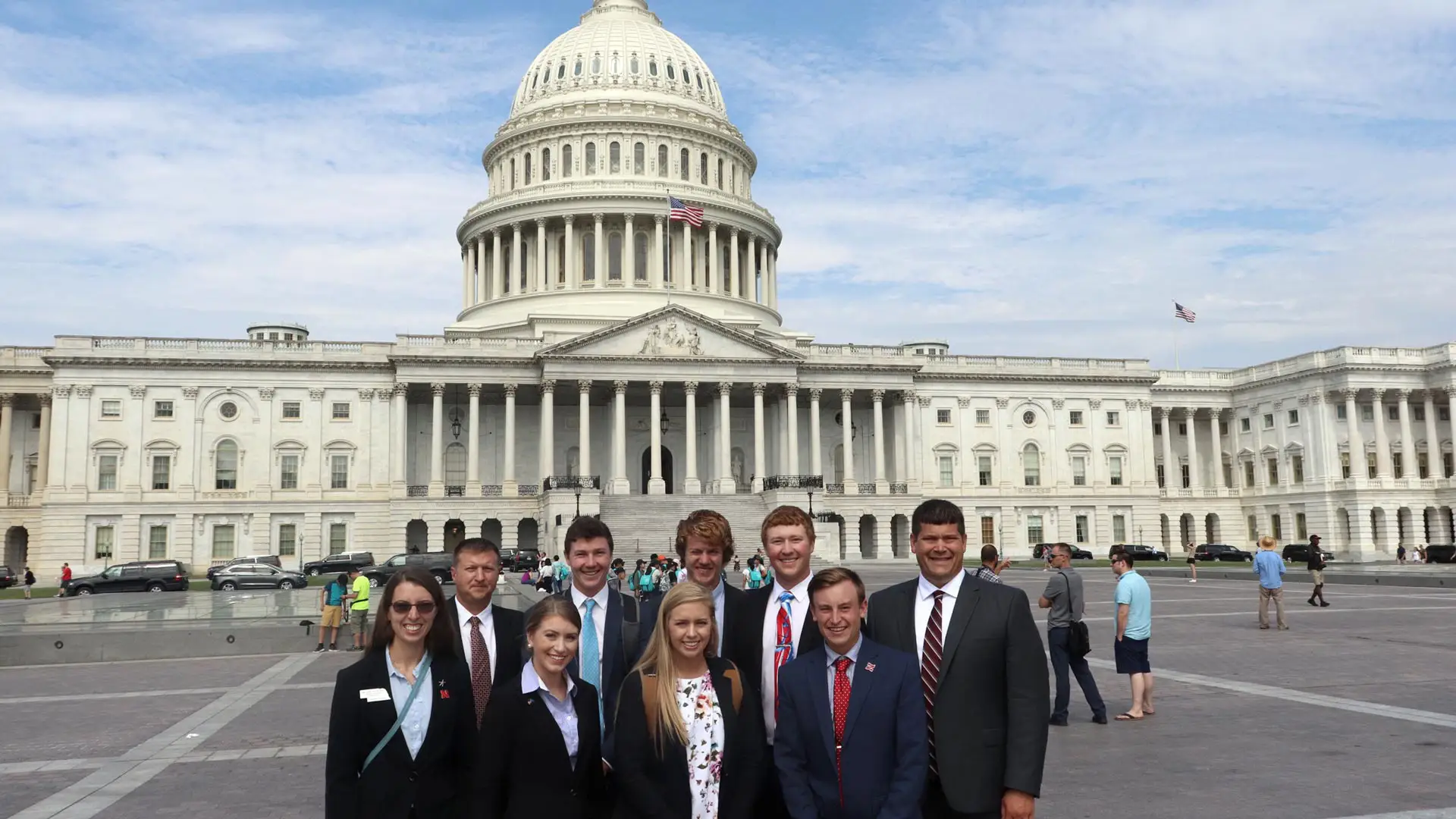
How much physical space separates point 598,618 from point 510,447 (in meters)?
65.1

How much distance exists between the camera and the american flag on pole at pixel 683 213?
7669 cm

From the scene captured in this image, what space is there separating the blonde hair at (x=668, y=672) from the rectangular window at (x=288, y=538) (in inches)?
2772

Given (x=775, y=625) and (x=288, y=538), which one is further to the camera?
(x=288, y=538)

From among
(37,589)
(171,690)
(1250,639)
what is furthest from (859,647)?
(37,589)

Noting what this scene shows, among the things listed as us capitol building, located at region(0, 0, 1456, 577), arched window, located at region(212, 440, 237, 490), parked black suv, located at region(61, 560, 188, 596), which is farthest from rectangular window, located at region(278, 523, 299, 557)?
parked black suv, located at region(61, 560, 188, 596)

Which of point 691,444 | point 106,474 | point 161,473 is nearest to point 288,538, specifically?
point 161,473

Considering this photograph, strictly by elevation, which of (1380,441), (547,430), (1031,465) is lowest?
(1031,465)

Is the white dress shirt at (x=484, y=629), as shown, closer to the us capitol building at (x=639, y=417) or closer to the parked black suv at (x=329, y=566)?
the us capitol building at (x=639, y=417)

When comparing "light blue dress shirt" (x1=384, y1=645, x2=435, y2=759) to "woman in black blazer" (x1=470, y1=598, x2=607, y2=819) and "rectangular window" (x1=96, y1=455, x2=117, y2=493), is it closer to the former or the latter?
"woman in black blazer" (x1=470, y1=598, x2=607, y2=819)

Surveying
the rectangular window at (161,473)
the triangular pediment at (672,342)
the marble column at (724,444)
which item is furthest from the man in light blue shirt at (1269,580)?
the rectangular window at (161,473)

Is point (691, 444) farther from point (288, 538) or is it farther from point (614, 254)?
point (288, 538)

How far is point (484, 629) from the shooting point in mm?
7691

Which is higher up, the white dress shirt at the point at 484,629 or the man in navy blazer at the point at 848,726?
the white dress shirt at the point at 484,629

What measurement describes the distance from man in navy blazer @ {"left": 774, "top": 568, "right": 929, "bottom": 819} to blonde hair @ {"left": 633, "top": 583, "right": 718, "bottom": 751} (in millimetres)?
631
